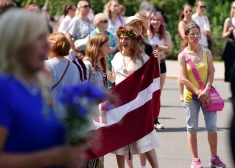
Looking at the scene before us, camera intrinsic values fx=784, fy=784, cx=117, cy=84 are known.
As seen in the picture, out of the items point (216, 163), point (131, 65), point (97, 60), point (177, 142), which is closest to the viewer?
point (97, 60)

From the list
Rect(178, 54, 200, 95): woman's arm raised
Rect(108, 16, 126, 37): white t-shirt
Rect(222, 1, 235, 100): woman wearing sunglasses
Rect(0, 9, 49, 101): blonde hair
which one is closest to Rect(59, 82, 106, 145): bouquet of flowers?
Rect(0, 9, 49, 101): blonde hair

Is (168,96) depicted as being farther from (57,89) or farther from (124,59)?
(57,89)

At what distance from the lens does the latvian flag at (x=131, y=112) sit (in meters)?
7.87

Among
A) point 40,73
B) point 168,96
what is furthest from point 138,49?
point 168,96

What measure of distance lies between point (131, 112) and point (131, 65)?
56cm

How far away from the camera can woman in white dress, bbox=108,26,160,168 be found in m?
8.07

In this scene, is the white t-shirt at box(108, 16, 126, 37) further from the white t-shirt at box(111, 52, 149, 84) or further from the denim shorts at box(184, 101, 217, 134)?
the white t-shirt at box(111, 52, 149, 84)

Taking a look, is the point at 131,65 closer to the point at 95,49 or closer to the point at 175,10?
the point at 95,49

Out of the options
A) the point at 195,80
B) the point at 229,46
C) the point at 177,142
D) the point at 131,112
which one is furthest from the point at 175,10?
the point at 131,112

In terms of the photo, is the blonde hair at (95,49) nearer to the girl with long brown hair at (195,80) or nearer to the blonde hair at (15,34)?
the girl with long brown hair at (195,80)

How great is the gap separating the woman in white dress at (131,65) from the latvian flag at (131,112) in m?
0.08

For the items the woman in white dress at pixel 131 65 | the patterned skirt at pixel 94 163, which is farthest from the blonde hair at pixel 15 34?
the woman in white dress at pixel 131 65

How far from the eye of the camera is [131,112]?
316 inches

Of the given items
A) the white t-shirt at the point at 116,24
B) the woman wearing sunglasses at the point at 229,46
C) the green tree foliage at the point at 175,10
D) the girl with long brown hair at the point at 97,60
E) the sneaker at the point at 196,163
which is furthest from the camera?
the green tree foliage at the point at 175,10
